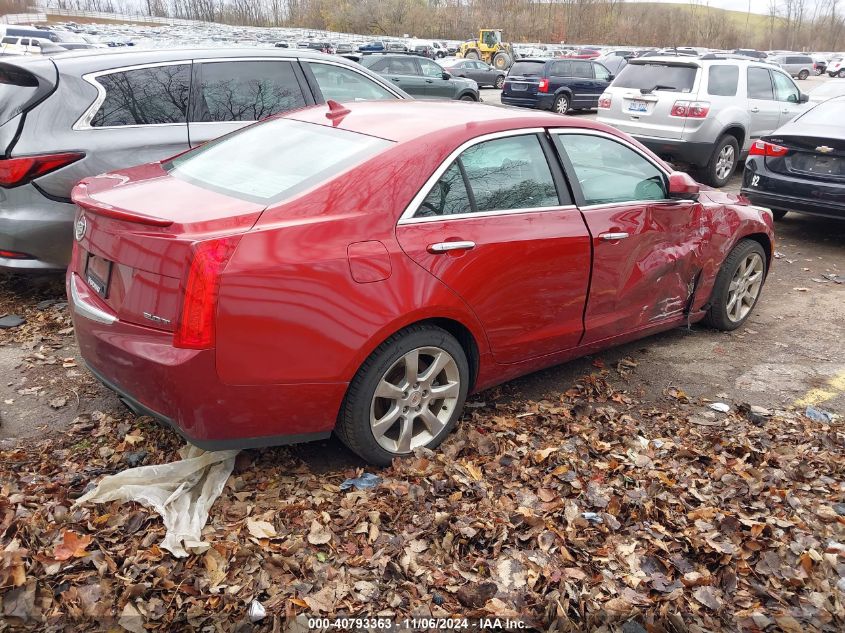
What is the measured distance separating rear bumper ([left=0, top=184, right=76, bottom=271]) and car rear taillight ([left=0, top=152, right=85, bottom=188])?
0.17 ft

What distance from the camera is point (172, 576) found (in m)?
2.72

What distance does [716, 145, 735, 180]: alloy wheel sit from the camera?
1123 centimetres

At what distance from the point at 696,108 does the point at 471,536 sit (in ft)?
31.3

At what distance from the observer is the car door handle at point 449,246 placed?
11.1ft

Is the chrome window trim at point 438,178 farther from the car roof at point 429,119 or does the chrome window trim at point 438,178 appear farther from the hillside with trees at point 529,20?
the hillside with trees at point 529,20

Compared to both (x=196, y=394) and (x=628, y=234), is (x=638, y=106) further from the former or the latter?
(x=196, y=394)

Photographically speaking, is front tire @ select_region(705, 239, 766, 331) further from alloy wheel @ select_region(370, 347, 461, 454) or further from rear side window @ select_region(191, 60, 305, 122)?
rear side window @ select_region(191, 60, 305, 122)

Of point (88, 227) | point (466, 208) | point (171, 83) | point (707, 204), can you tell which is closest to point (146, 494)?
point (88, 227)

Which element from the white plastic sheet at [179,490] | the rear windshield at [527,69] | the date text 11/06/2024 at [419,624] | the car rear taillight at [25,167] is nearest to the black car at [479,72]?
the rear windshield at [527,69]

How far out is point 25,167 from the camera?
4730 millimetres

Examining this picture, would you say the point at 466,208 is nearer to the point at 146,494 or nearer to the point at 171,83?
the point at 146,494

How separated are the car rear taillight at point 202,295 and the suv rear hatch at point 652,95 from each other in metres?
9.65

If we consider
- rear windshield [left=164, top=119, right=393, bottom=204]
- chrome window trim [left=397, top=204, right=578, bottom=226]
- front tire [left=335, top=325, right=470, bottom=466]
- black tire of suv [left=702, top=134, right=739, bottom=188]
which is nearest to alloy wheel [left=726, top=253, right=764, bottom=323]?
chrome window trim [left=397, top=204, right=578, bottom=226]

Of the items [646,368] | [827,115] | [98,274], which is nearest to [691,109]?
[827,115]
